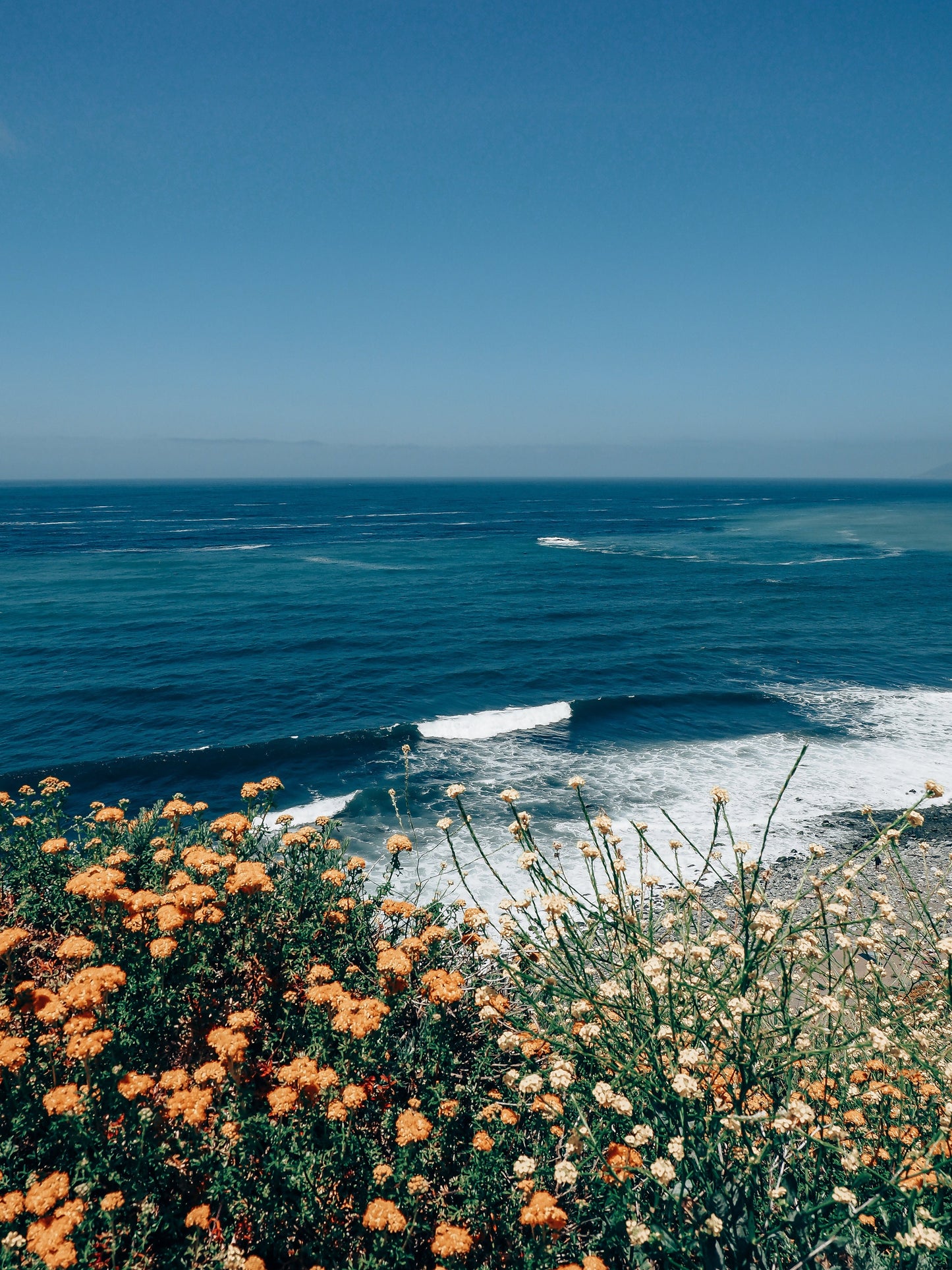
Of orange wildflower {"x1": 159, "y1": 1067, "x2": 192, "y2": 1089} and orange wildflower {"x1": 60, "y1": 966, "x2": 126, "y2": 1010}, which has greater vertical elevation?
orange wildflower {"x1": 60, "y1": 966, "x2": 126, "y2": 1010}

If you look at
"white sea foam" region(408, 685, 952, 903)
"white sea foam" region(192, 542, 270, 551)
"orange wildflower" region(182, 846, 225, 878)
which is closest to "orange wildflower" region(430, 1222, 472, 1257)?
"orange wildflower" region(182, 846, 225, 878)

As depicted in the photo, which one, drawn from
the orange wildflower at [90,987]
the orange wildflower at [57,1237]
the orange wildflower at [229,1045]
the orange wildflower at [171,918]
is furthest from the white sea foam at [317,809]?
the orange wildflower at [57,1237]

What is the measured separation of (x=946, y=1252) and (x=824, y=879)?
1.97 meters

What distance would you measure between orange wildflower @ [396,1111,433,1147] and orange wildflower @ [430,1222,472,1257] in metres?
0.49

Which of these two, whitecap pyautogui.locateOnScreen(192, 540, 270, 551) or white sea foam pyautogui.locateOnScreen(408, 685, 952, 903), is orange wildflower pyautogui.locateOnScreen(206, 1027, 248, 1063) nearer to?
white sea foam pyautogui.locateOnScreen(408, 685, 952, 903)

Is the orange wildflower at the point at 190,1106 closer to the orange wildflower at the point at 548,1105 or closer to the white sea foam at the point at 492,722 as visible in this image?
the orange wildflower at the point at 548,1105

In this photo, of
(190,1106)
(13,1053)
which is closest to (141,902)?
(13,1053)

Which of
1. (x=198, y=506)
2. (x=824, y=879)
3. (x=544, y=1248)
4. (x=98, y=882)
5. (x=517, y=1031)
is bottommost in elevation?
(x=544, y=1248)

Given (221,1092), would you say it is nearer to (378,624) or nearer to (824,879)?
(824,879)

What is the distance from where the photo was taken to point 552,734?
2491 cm

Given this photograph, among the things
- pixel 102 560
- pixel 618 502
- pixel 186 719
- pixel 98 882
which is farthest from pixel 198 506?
pixel 98 882

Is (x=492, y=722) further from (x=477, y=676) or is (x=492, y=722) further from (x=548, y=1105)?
(x=548, y=1105)

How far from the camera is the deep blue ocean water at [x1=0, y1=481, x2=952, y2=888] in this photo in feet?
69.1

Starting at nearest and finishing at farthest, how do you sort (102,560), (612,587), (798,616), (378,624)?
(378,624)
(798,616)
(612,587)
(102,560)
